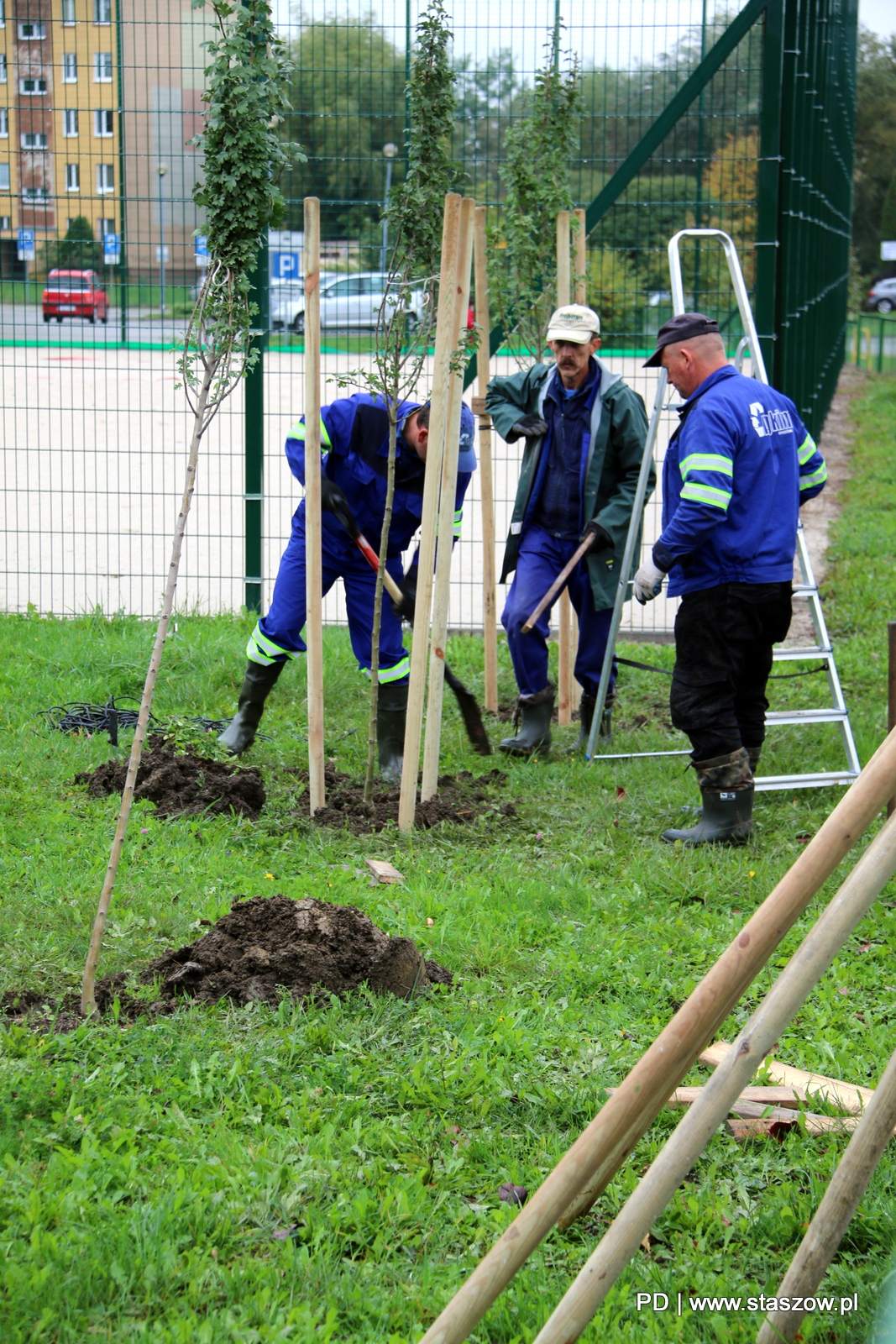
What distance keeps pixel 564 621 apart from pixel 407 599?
3.95ft

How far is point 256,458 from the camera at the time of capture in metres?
8.02

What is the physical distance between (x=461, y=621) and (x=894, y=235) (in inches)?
2043

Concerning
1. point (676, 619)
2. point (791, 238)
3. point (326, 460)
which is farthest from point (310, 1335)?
point (791, 238)

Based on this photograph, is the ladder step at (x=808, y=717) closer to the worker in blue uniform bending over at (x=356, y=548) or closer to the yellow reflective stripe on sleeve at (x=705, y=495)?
the yellow reflective stripe on sleeve at (x=705, y=495)

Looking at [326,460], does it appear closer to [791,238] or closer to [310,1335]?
[310,1335]

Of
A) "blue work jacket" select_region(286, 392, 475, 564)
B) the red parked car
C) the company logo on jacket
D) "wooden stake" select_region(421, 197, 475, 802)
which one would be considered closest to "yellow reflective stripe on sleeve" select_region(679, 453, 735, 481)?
the company logo on jacket

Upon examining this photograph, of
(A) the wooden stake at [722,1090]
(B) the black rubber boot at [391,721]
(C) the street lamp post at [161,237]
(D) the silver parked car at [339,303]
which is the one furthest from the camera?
Result: (C) the street lamp post at [161,237]

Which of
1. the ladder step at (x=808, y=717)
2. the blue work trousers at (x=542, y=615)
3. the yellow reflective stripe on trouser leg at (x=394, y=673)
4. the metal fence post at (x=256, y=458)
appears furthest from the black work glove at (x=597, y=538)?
the metal fence post at (x=256, y=458)

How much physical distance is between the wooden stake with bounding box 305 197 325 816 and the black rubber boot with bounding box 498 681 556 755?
4.69 ft

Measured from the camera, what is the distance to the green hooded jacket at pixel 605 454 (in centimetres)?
613

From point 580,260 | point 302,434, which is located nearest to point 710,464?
point 302,434

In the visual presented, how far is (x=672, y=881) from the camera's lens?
4.67m

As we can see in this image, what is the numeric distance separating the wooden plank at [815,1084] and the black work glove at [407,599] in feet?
8.76

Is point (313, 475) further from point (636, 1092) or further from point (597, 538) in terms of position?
point (636, 1092)
